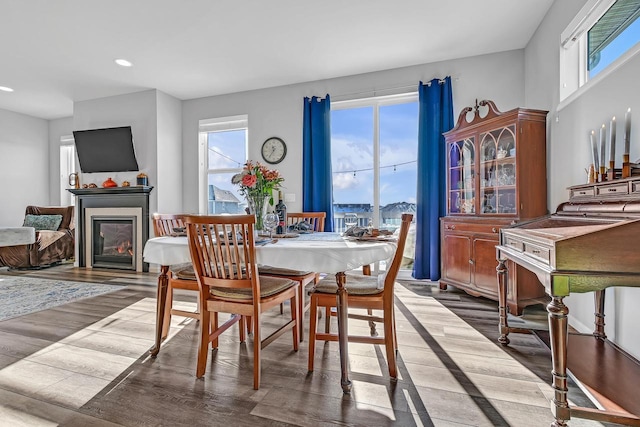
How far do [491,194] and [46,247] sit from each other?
6.53 m

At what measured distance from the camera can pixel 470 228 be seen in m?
3.28

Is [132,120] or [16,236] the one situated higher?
[132,120]

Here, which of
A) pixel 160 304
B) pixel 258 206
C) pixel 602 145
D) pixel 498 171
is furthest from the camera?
pixel 498 171

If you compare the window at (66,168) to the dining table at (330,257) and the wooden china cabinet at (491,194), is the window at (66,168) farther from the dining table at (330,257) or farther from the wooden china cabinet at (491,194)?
the wooden china cabinet at (491,194)

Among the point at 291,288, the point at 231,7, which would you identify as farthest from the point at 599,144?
the point at 231,7

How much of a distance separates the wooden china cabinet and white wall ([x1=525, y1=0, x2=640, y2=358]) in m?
0.18

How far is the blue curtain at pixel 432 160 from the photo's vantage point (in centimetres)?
395

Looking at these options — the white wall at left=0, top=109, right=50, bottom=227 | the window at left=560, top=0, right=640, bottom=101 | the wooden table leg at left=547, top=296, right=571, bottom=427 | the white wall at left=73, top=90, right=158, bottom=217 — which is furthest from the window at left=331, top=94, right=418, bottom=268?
the white wall at left=0, top=109, right=50, bottom=227

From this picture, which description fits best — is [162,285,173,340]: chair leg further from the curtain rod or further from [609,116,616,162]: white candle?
the curtain rod

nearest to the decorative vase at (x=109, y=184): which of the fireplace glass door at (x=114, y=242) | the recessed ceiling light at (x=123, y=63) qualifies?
the fireplace glass door at (x=114, y=242)

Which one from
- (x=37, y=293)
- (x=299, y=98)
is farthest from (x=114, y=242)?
(x=299, y=98)

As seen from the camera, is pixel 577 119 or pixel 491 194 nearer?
pixel 577 119

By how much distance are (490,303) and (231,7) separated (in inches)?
146

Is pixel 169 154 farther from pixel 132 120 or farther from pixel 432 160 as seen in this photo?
pixel 432 160
